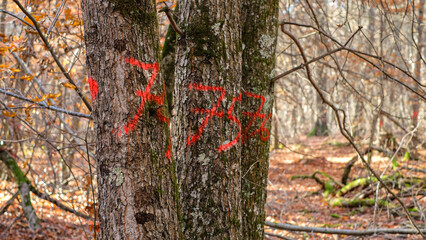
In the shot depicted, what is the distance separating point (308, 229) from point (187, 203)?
6.36 feet

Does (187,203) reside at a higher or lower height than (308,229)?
higher

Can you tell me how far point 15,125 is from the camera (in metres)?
5.57

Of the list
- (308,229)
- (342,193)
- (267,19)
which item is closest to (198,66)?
(267,19)

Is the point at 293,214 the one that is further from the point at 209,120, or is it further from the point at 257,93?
the point at 209,120

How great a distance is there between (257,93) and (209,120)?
0.54 metres

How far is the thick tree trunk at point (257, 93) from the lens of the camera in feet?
8.04

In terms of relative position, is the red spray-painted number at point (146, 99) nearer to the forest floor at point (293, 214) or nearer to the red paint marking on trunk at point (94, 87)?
the red paint marking on trunk at point (94, 87)

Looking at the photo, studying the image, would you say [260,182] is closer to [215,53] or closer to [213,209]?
[213,209]

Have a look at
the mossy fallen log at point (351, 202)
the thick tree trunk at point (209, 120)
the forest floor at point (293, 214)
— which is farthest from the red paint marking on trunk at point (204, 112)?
the mossy fallen log at point (351, 202)

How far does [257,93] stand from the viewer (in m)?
2.49

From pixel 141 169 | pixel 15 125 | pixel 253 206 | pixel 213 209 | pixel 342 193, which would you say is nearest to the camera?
pixel 141 169

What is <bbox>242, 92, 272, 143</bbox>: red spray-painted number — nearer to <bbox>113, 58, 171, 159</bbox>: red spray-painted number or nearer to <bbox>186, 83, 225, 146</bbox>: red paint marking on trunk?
<bbox>186, 83, 225, 146</bbox>: red paint marking on trunk

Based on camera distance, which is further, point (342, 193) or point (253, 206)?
point (342, 193)

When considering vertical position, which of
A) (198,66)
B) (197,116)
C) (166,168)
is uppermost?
(198,66)
